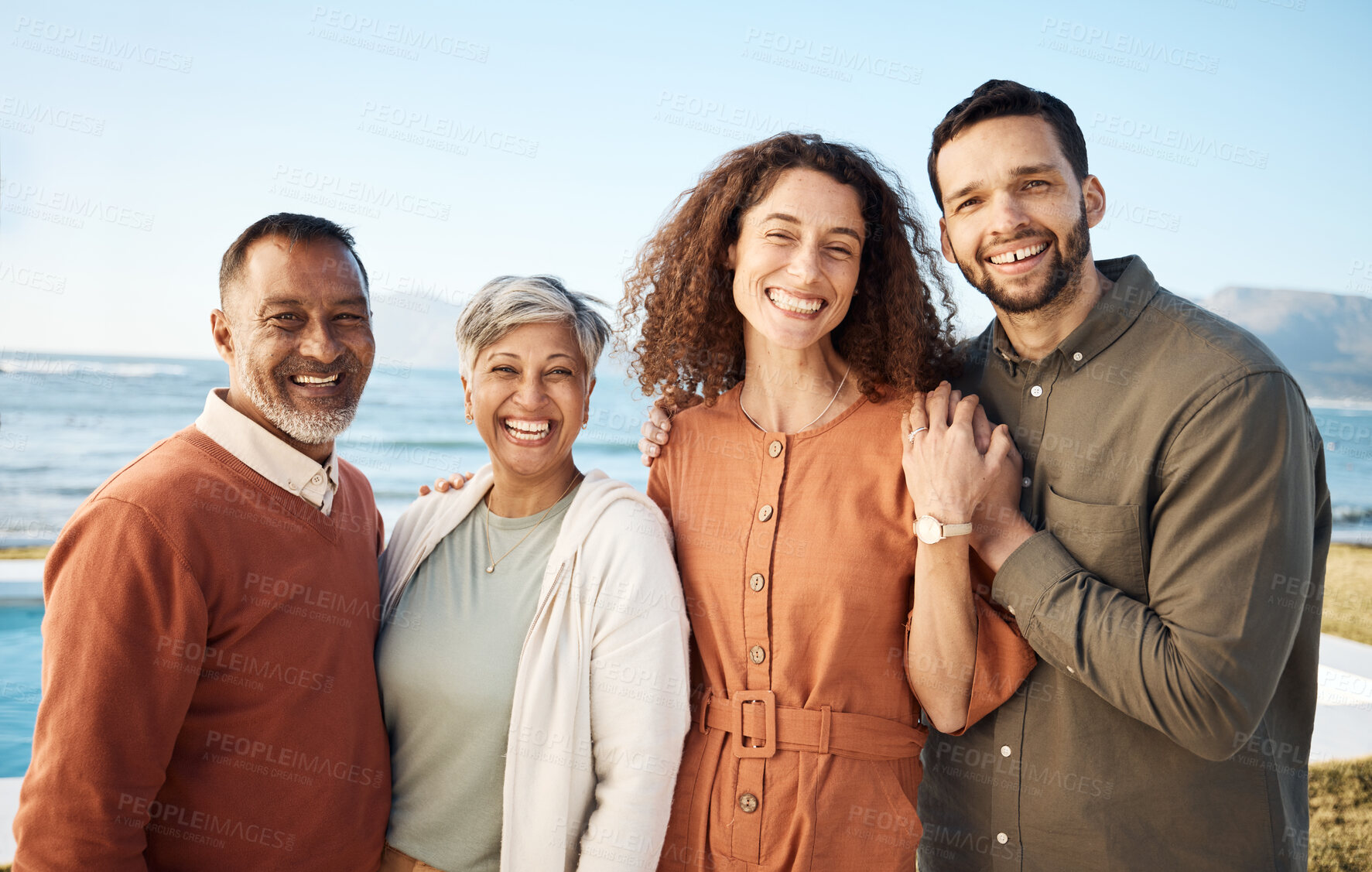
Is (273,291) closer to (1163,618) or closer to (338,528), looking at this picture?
(338,528)

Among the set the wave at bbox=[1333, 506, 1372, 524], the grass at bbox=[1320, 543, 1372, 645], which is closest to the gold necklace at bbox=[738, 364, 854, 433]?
the grass at bbox=[1320, 543, 1372, 645]

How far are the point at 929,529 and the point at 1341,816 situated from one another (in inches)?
157

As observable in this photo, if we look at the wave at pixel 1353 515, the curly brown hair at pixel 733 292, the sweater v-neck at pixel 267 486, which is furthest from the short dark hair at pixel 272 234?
the wave at pixel 1353 515

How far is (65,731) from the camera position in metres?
1.58

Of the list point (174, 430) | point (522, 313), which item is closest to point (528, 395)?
point (522, 313)

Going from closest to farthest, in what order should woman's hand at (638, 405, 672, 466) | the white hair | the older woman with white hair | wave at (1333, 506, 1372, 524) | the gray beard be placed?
the older woman with white hair < the gray beard < the white hair < woman's hand at (638, 405, 672, 466) < wave at (1333, 506, 1372, 524)

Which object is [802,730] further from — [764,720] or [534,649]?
[534,649]

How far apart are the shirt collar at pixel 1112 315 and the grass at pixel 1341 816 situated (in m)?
3.38

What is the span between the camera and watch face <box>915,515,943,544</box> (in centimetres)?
191

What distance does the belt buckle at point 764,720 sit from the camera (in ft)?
6.54

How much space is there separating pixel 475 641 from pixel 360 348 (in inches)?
32.4

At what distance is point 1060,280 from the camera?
6.63ft

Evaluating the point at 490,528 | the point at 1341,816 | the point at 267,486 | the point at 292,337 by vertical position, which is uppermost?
the point at 292,337

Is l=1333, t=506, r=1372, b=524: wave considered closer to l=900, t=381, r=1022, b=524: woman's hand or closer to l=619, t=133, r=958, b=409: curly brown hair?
l=619, t=133, r=958, b=409: curly brown hair
